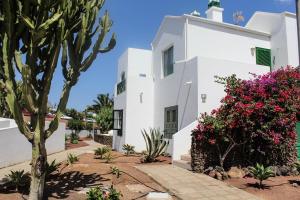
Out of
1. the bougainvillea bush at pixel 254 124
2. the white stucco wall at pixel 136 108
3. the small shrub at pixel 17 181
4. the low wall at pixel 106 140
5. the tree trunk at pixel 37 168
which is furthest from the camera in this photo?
the low wall at pixel 106 140

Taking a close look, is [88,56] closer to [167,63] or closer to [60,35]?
[60,35]

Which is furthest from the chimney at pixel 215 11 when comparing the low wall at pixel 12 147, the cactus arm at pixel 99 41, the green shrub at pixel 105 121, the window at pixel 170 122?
the green shrub at pixel 105 121

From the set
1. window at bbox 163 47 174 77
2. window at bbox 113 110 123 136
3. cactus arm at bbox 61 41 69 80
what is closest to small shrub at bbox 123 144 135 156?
window at bbox 113 110 123 136

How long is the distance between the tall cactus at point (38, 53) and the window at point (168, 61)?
973 centimetres

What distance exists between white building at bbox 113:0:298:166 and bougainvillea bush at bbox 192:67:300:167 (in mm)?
2617

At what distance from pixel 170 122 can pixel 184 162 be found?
447 centimetres

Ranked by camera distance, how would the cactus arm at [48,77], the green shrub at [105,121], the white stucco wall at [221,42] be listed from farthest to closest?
the green shrub at [105,121], the white stucco wall at [221,42], the cactus arm at [48,77]

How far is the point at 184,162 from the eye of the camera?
465 inches

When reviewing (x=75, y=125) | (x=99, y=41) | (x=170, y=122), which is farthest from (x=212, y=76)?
(x=75, y=125)

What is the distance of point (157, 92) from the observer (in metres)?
18.1

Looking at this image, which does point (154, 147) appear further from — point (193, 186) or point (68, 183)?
point (68, 183)

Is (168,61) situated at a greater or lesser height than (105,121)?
greater

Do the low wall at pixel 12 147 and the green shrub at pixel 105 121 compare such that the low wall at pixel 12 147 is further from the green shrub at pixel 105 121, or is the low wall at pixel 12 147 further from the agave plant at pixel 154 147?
the green shrub at pixel 105 121

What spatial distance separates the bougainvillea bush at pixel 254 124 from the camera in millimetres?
10477
